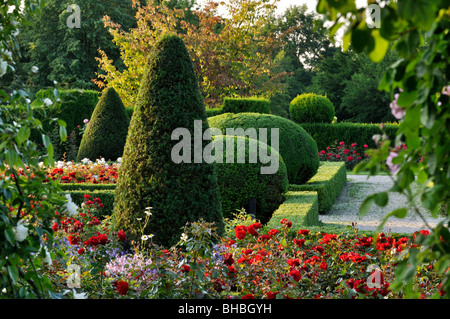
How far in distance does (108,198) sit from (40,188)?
4915mm

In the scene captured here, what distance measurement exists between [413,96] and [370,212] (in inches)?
307

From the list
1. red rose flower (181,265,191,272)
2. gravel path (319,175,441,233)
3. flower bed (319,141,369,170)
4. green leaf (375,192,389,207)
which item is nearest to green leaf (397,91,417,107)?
green leaf (375,192,389,207)

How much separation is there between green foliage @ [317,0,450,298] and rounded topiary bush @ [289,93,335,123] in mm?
16408

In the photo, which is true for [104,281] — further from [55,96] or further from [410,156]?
[410,156]

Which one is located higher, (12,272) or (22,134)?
(22,134)

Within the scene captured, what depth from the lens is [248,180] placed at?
268 inches

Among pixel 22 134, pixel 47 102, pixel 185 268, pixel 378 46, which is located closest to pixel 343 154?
pixel 185 268

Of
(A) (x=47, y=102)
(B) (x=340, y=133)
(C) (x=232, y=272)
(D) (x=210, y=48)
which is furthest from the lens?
(D) (x=210, y=48)

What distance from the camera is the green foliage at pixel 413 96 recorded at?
119 cm

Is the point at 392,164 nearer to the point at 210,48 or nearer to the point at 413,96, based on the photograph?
the point at 413,96

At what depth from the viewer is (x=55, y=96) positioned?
2127 mm

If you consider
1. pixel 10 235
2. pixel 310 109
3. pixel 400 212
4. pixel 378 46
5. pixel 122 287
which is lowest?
pixel 310 109
